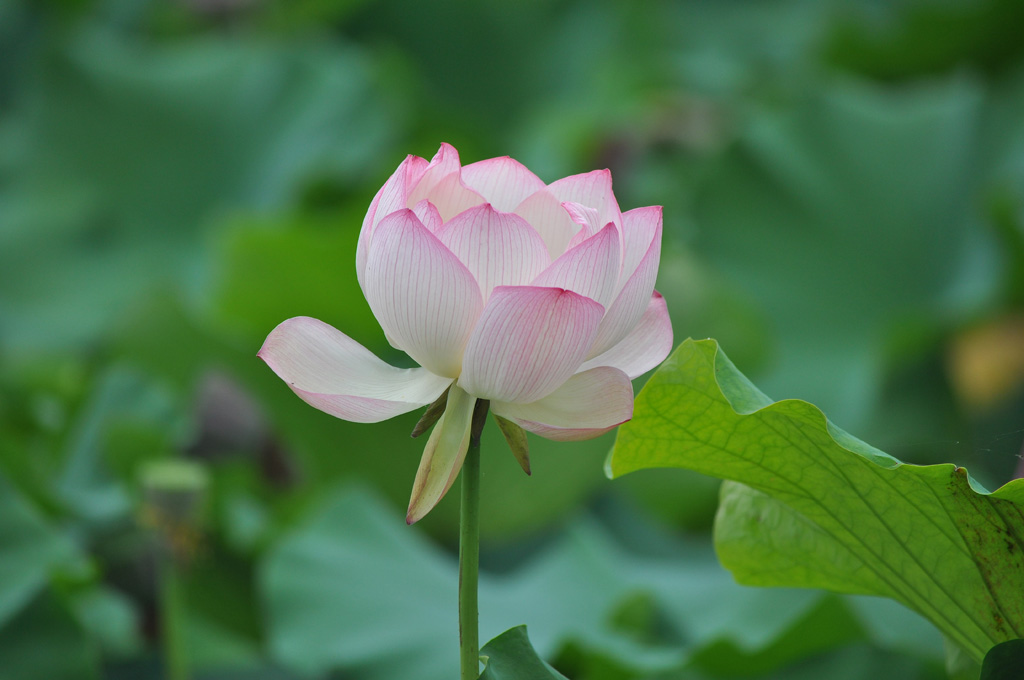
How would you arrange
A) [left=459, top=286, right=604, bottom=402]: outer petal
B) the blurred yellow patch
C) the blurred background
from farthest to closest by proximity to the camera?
the blurred yellow patch → the blurred background → [left=459, top=286, right=604, bottom=402]: outer petal

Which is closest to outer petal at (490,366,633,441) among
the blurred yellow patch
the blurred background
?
the blurred background

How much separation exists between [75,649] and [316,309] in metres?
0.70

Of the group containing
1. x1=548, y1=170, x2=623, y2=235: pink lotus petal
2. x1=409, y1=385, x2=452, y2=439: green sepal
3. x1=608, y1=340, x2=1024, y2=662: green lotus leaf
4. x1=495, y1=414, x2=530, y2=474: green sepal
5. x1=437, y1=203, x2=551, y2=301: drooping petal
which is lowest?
x1=608, y1=340, x2=1024, y2=662: green lotus leaf

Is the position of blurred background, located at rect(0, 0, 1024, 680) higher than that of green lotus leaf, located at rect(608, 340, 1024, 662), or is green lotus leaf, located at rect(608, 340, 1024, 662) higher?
blurred background, located at rect(0, 0, 1024, 680)

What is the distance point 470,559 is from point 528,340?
0.07 meters

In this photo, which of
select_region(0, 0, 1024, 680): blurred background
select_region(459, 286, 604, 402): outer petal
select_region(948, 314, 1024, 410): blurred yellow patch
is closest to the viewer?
select_region(459, 286, 604, 402): outer petal

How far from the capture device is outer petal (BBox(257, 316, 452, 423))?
33 cm

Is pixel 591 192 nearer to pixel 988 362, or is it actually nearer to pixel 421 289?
pixel 421 289

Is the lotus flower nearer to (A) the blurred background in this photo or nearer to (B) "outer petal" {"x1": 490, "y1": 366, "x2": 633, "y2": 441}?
(B) "outer petal" {"x1": 490, "y1": 366, "x2": 633, "y2": 441}

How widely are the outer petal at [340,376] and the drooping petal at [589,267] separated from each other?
55 mm

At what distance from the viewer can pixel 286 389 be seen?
111 centimetres

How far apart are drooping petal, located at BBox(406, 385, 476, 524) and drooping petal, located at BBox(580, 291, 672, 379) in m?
0.05

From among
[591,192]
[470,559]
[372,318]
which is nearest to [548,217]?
[591,192]

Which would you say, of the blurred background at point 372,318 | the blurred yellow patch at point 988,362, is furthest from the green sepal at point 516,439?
the blurred yellow patch at point 988,362
